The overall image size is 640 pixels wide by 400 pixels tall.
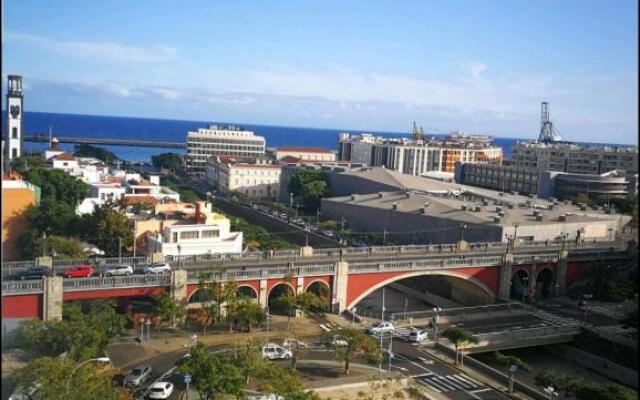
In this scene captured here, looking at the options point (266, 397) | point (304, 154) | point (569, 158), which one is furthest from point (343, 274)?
point (304, 154)

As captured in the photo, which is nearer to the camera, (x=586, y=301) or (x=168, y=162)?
(x=586, y=301)

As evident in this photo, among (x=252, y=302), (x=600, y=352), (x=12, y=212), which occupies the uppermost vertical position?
(x=12, y=212)

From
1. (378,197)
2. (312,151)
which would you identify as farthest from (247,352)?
(312,151)

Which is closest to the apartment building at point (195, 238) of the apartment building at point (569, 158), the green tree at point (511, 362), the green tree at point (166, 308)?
the green tree at point (166, 308)

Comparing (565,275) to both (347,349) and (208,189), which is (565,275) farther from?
(208,189)

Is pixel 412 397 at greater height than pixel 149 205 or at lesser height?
Result: lesser

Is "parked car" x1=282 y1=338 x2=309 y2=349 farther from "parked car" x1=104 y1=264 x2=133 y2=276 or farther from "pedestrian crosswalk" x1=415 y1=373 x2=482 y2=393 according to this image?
"parked car" x1=104 y1=264 x2=133 y2=276

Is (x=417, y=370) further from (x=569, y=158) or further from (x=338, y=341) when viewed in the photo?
(x=569, y=158)
